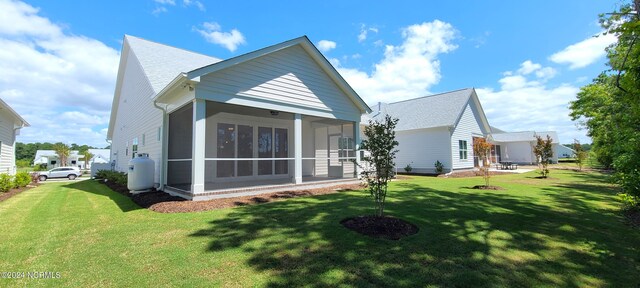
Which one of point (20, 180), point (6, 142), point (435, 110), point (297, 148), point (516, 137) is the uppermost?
point (435, 110)

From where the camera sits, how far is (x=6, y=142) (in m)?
14.5

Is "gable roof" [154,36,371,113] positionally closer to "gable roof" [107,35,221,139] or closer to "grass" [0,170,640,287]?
"gable roof" [107,35,221,139]

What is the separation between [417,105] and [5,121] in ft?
88.3

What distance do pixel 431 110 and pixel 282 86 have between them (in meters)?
16.0

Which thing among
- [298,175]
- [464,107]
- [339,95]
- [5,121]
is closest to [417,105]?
[464,107]

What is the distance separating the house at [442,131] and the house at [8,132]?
64.6 ft

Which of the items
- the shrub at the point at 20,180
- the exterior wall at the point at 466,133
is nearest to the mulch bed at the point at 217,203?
the shrub at the point at 20,180

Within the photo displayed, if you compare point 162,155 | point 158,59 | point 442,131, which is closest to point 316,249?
point 162,155

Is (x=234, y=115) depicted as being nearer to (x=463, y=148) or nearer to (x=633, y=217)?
(x=633, y=217)

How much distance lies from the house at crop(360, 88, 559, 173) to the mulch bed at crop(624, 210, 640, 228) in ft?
41.1

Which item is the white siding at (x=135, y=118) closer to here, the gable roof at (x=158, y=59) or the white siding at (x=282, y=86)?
the gable roof at (x=158, y=59)

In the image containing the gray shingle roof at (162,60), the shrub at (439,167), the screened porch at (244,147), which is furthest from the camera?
the shrub at (439,167)

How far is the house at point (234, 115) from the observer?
27.5ft

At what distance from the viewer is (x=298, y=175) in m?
10.2
